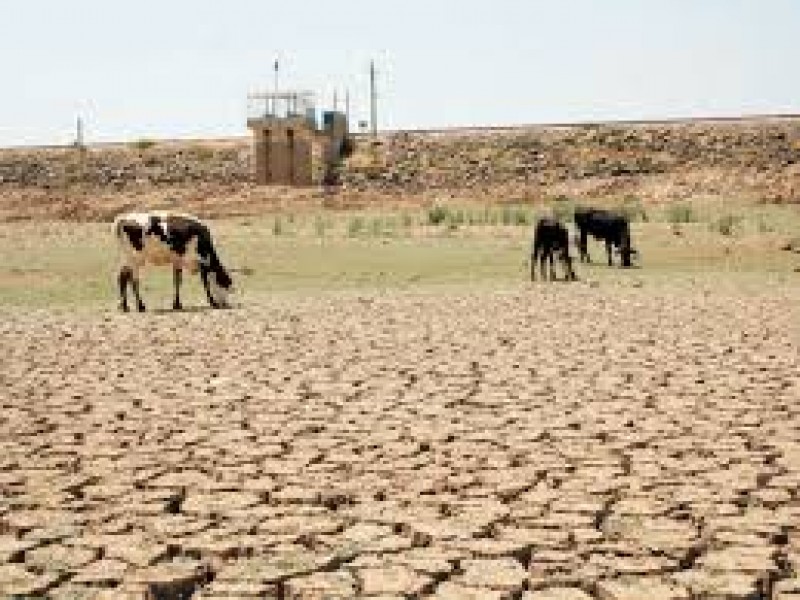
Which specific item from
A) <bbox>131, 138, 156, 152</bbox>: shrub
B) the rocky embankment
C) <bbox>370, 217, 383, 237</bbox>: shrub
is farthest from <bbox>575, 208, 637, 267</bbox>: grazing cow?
<bbox>131, 138, 156, 152</bbox>: shrub

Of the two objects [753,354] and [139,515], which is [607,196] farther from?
[139,515]

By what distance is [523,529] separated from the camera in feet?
17.5

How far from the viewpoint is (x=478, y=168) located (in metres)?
59.5

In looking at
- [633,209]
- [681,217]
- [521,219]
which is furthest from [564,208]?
[521,219]

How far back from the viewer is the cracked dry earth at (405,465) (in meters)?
4.73

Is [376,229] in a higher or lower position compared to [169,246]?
lower

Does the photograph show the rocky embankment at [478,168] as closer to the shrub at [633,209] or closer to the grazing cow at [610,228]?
the shrub at [633,209]

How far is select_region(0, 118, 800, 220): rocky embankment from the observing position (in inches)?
2051

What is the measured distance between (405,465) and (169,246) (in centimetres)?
1119

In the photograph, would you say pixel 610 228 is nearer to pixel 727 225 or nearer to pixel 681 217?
pixel 727 225

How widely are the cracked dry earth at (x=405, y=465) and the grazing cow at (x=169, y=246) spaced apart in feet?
12.5

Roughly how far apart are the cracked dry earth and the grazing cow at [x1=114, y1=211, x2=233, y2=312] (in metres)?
3.81

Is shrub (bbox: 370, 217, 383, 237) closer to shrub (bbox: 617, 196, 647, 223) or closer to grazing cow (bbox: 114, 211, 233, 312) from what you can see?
shrub (bbox: 617, 196, 647, 223)

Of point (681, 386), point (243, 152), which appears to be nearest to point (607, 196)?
point (243, 152)
